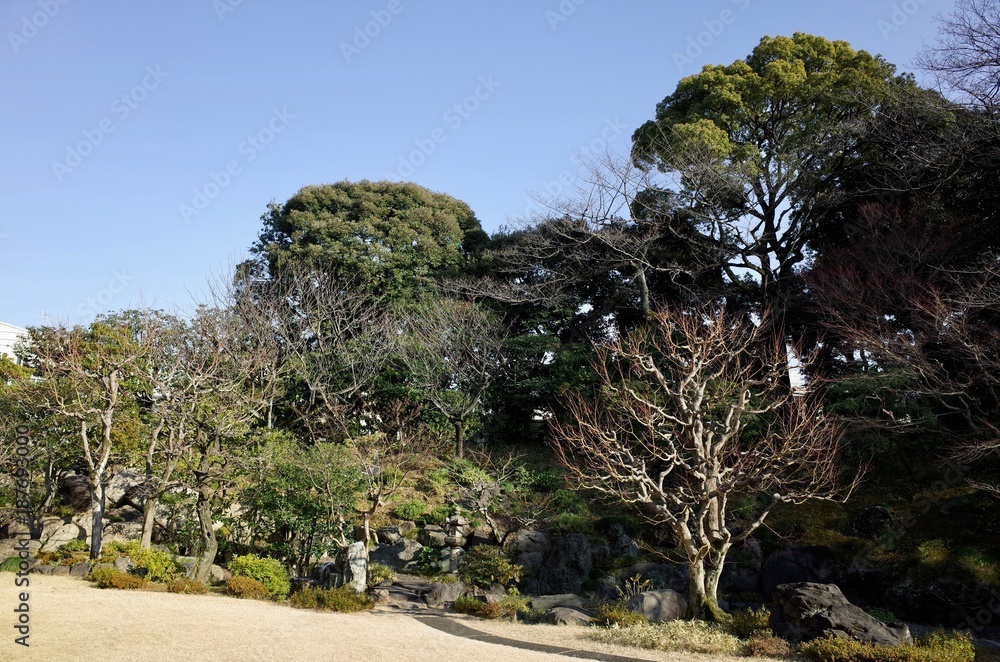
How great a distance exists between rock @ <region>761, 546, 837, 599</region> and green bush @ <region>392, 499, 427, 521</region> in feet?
26.6

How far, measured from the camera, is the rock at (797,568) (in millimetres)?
12961

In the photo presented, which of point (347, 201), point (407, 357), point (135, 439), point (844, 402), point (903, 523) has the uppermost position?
point (347, 201)

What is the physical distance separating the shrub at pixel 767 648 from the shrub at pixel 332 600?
19.4 feet

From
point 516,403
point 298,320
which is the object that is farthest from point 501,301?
point 298,320

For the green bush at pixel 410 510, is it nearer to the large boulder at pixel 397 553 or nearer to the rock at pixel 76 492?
the large boulder at pixel 397 553

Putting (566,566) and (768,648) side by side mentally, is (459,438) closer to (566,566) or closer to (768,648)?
(566,566)

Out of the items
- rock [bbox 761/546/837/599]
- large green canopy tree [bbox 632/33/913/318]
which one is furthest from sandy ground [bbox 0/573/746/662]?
large green canopy tree [bbox 632/33/913/318]

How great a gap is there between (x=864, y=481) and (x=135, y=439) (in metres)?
17.1

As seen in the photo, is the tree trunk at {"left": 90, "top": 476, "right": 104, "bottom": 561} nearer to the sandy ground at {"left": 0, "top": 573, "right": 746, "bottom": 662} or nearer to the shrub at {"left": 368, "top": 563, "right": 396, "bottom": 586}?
the sandy ground at {"left": 0, "top": 573, "right": 746, "bottom": 662}

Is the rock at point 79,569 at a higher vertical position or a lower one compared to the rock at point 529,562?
higher

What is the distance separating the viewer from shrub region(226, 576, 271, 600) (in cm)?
1127

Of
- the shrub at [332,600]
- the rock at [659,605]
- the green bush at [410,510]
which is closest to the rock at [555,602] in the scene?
the rock at [659,605]

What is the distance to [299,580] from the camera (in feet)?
40.6

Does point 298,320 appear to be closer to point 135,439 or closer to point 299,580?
point 135,439
